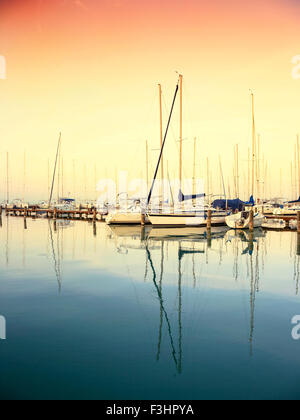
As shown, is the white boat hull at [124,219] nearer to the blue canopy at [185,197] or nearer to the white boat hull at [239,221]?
the blue canopy at [185,197]

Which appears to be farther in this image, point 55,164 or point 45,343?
point 55,164

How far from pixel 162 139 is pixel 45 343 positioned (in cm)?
3455

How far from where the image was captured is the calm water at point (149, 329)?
238 inches

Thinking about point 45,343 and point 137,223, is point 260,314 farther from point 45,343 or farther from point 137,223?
point 137,223

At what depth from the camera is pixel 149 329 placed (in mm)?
8688

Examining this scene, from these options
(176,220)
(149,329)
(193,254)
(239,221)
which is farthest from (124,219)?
(149,329)

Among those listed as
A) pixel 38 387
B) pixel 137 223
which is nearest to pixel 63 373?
pixel 38 387

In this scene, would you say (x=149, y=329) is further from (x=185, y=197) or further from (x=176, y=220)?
(x=185, y=197)

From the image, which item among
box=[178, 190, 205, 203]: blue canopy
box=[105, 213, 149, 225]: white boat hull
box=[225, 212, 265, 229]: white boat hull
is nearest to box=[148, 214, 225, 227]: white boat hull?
box=[178, 190, 205, 203]: blue canopy

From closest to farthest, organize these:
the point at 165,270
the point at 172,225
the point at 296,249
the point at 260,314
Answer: the point at 260,314, the point at 165,270, the point at 296,249, the point at 172,225

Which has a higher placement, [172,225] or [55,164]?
[55,164]

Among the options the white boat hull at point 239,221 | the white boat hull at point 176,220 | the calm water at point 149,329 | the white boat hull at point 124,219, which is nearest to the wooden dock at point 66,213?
the white boat hull at point 124,219
